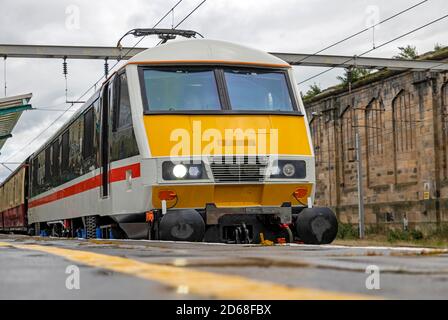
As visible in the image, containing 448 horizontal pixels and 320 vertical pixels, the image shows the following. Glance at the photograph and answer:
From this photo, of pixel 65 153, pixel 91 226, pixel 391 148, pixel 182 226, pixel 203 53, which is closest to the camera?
pixel 182 226

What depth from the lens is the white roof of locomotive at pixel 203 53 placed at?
1090cm

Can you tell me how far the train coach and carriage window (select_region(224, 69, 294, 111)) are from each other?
17 millimetres

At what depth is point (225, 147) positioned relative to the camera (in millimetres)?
10250

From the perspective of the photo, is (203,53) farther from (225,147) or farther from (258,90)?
(225,147)

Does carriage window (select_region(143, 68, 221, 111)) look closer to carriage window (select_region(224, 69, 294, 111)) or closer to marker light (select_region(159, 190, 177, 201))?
carriage window (select_region(224, 69, 294, 111))

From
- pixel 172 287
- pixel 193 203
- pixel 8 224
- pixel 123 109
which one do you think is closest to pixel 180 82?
pixel 123 109

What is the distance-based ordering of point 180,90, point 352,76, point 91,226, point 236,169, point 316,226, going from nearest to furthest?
point 316,226, point 236,169, point 180,90, point 91,226, point 352,76

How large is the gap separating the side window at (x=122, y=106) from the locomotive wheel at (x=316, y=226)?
287cm

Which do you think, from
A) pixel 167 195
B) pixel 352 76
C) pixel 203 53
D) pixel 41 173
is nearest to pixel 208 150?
pixel 167 195

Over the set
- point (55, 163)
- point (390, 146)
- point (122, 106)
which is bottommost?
point (55, 163)

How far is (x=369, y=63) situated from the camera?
30.3 m

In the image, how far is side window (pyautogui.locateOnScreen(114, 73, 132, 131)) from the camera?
35.5 feet

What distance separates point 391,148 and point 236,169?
30409mm

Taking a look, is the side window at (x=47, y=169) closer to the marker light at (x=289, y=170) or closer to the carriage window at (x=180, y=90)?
the carriage window at (x=180, y=90)
